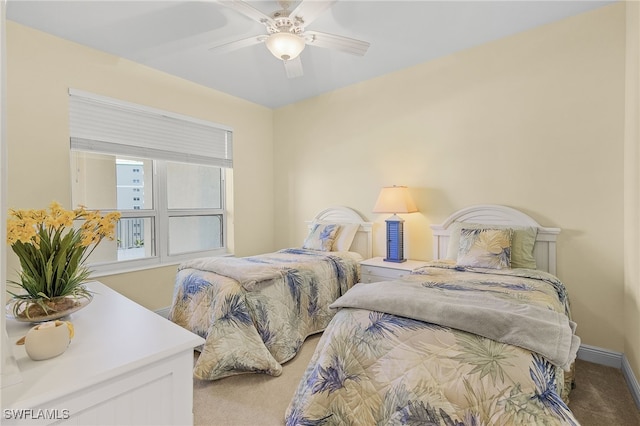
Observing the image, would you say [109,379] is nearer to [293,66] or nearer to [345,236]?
[293,66]

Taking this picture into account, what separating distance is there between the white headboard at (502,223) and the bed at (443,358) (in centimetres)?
63

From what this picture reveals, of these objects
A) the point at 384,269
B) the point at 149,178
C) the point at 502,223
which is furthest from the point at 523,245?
the point at 149,178

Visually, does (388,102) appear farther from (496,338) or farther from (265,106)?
(496,338)

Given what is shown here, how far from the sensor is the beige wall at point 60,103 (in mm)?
2420

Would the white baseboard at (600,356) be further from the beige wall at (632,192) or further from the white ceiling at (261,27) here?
the white ceiling at (261,27)

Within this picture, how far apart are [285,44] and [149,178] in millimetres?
2245

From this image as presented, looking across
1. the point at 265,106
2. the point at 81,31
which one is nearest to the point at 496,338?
the point at 81,31

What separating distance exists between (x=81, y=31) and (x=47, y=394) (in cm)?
297

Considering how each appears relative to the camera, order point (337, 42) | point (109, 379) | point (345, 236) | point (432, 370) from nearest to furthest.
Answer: point (109, 379), point (432, 370), point (337, 42), point (345, 236)

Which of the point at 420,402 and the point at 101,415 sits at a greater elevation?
the point at 101,415

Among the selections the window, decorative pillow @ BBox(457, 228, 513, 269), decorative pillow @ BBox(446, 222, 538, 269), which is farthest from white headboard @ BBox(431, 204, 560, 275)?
the window

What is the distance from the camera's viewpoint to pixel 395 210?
300 centimetres

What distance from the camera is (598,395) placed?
1.91 metres

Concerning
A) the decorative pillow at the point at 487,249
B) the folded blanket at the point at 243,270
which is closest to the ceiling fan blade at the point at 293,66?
the folded blanket at the point at 243,270
